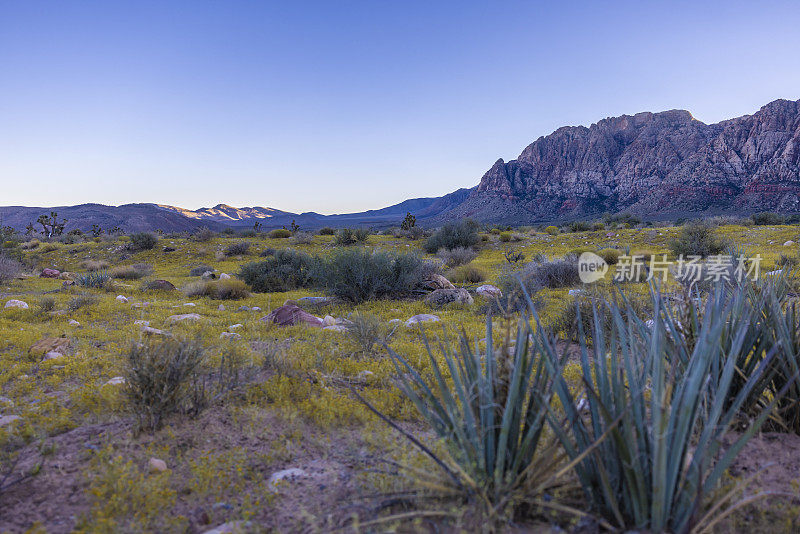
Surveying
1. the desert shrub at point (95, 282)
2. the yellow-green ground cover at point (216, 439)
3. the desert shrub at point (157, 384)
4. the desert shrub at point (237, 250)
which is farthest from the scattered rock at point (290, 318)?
the desert shrub at point (237, 250)

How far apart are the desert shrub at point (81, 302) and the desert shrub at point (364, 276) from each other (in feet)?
15.9

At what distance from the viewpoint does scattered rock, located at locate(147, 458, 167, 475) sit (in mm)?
2639

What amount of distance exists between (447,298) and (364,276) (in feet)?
6.73

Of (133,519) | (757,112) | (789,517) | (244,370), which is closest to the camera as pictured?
(789,517)

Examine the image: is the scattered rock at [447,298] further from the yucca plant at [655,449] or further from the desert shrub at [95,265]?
→ the desert shrub at [95,265]

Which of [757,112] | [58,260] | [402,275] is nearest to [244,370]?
[402,275]

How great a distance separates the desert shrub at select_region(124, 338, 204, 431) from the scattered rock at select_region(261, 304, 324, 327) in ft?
11.2

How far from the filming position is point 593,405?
73.7 inches

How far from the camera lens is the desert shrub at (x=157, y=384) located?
126 inches

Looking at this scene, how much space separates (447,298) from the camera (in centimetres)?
936

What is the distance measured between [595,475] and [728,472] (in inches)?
A: 47.0

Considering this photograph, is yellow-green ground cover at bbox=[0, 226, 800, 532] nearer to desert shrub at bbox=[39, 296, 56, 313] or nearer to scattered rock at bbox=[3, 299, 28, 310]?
desert shrub at bbox=[39, 296, 56, 313]

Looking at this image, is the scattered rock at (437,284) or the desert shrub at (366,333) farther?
the scattered rock at (437,284)

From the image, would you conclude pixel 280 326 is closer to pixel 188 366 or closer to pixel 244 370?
pixel 244 370
